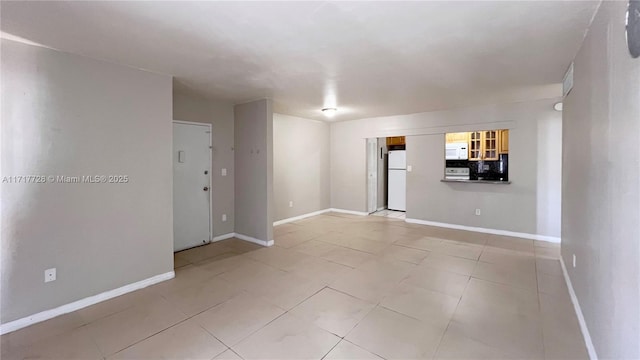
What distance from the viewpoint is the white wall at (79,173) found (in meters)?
2.37

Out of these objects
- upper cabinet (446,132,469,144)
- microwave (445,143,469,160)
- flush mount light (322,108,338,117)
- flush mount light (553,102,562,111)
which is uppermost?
flush mount light (322,108,338,117)

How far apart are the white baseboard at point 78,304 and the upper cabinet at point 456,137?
5582 millimetres

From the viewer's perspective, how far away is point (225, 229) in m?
5.06

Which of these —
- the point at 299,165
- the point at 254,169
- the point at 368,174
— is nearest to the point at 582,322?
the point at 254,169

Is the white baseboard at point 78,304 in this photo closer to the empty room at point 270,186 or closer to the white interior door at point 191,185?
the empty room at point 270,186

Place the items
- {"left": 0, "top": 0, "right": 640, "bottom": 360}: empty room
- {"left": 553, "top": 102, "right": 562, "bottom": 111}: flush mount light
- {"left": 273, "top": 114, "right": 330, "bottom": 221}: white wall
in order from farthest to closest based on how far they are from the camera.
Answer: {"left": 273, "top": 114, "right": 330, "bottom": 221}: white wall, {"left": 553, "top": 102, "right": 562, "bottom": 111}: flush mount light, {"left": 0, "top": 0, "right": 640, "bottom": 360}: empty room

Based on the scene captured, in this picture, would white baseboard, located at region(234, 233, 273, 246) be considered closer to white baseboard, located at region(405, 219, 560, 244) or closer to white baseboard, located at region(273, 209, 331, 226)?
white baseboard, located at region(273, 209, 331, 226)

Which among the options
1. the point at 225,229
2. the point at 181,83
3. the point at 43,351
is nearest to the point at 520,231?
the point at 225,229

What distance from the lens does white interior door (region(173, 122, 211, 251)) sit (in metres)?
4.34

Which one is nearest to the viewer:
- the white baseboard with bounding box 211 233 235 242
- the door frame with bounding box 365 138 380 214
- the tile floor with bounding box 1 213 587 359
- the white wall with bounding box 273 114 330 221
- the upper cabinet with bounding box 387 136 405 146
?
the tile floor with bounding box 1 213 587 359

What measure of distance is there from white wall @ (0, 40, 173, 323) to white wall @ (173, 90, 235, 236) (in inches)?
53.2

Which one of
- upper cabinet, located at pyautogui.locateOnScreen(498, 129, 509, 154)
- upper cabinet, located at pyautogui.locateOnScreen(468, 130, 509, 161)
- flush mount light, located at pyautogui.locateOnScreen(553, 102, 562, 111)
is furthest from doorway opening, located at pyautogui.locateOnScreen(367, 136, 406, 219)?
flush mount light, located at pyautogui.locateOnScreen(553, 102, 562, 111)

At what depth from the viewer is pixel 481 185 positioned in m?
5.36

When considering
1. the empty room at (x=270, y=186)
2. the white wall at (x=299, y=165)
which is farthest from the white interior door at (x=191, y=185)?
the white wall at (x=299, y=165)
